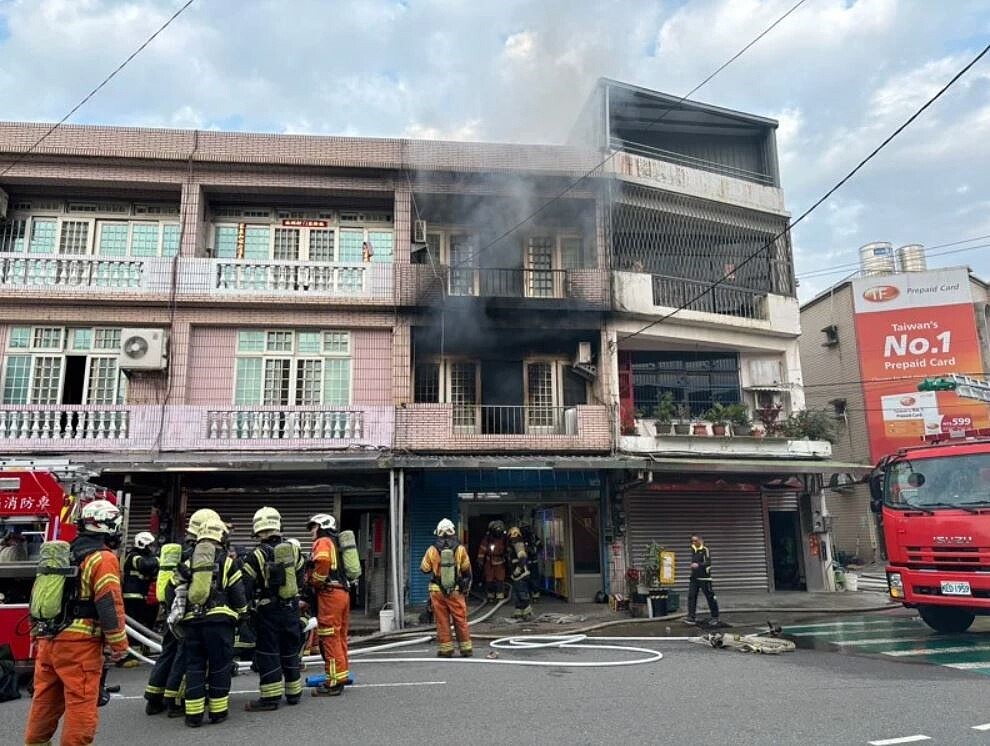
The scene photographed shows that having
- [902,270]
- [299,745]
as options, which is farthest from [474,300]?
[902,270]

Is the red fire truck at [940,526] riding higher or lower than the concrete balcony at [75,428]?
lower

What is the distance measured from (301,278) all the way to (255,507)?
4682 mm

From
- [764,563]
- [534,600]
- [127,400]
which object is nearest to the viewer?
[127,400]

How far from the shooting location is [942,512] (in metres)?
9.62

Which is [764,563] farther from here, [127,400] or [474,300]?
[127,400]

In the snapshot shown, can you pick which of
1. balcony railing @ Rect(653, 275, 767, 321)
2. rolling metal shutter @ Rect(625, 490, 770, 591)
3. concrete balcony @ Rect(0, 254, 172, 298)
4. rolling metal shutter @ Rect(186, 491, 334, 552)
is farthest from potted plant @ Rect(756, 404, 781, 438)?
concrete balcony @ Rect(0, 254, 172, 298)

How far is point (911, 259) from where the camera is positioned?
26.0m

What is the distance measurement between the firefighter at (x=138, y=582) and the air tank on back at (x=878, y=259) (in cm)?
2554

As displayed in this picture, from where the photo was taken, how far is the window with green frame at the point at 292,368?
14188mm

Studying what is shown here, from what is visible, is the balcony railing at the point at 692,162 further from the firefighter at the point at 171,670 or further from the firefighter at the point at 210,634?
the firefighter at the point at 210,634

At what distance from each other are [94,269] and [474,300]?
7.53 metres

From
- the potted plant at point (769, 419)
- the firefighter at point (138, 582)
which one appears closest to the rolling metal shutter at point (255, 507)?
the firefighter at point (138, 582)

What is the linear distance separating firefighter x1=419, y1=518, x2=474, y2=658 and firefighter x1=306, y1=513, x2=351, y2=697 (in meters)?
1.81

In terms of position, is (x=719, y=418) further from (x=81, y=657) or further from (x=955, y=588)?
(x=81, y=657)
